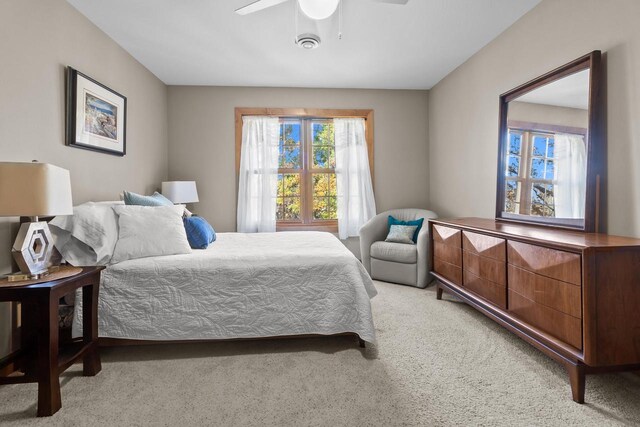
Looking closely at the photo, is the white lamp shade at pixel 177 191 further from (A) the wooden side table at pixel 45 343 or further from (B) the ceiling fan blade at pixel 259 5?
(B) the ceiling fan blade at pixel 259 5

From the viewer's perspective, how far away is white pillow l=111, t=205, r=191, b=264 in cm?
222

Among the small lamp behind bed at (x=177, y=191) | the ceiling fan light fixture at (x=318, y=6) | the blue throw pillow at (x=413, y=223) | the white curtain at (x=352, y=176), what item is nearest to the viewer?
the ceiling fan light fixture at (x=318, y=6)

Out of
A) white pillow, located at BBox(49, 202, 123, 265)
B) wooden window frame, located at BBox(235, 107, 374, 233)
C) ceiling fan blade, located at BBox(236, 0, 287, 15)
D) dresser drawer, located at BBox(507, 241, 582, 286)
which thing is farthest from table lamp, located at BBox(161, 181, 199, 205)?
dresser drawer, located at BBox(507, 241, 582, 286)

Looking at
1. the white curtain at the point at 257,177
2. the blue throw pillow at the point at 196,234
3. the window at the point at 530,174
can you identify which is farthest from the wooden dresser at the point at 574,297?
the white curtain at the point at 257,177

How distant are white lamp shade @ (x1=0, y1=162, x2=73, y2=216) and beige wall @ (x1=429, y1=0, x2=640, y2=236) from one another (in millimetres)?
3233

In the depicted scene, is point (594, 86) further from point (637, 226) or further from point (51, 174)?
point (51, 174)

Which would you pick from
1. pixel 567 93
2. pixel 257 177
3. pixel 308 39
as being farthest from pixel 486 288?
pixel 257 177

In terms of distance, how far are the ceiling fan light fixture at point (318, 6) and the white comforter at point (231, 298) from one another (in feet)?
5.31

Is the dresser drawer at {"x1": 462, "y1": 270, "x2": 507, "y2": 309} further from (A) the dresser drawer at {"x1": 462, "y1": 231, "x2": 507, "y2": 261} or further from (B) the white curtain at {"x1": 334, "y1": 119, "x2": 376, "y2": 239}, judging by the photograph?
(B) the white curtain at {"x1": 334, "y1": 119, "x2": 376, "y2": 239}

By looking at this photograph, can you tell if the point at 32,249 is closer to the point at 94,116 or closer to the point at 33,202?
the point at 33,202

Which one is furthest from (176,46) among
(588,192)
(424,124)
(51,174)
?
(588,192)

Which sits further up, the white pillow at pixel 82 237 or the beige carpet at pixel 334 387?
the white pillow at pixel 82 237

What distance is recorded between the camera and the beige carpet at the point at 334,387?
5.00 feet

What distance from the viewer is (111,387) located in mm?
1782
